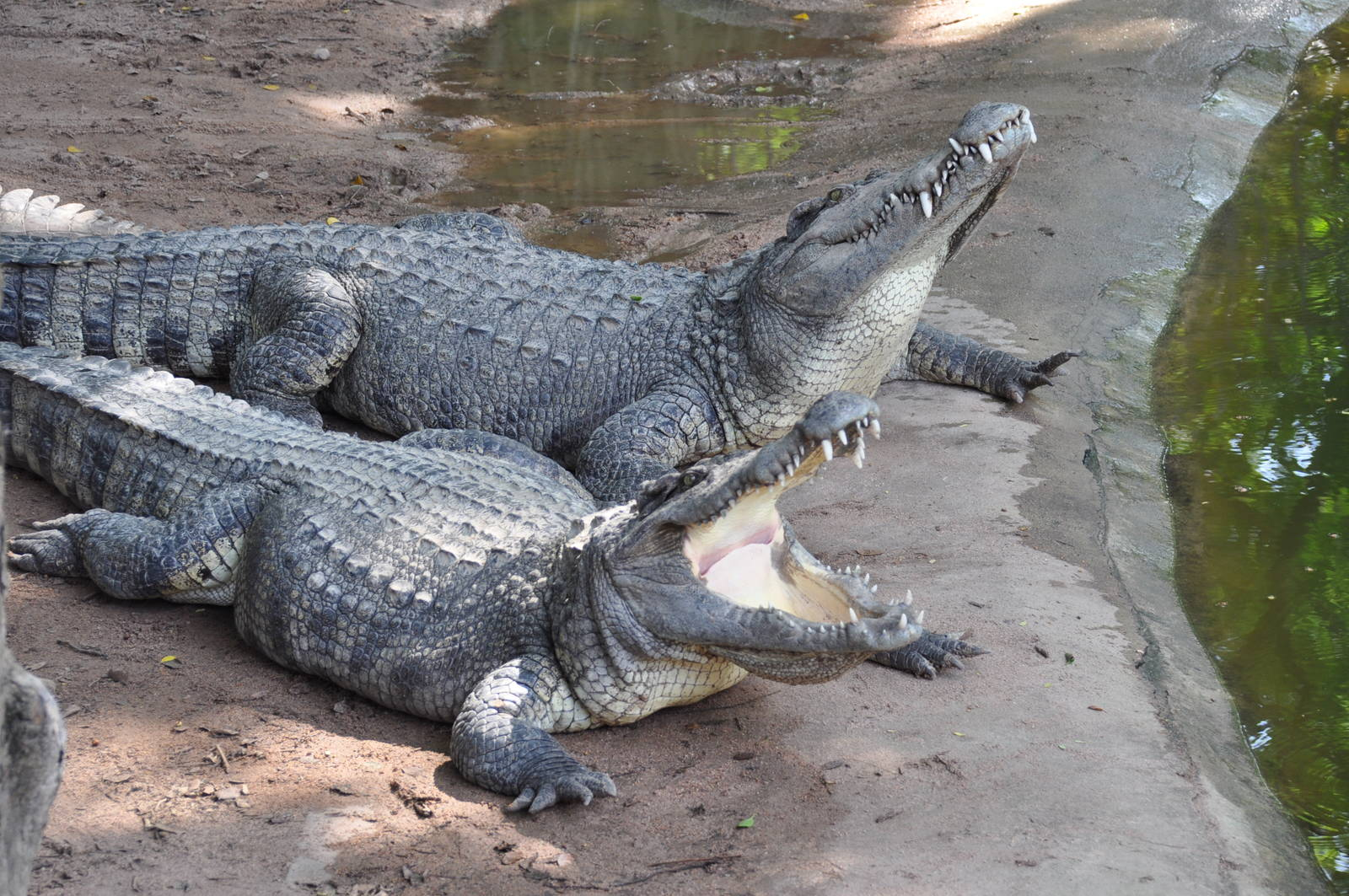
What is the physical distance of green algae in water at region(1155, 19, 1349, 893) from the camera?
4.36 metres

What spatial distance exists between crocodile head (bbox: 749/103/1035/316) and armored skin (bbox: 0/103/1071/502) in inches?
0.5

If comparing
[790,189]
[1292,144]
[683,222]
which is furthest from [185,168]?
[1292,144]

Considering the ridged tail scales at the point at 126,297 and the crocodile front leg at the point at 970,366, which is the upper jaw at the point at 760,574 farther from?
the ridged tail scales at the point at 126,297

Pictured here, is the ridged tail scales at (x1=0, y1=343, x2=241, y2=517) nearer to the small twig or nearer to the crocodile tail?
the small twig

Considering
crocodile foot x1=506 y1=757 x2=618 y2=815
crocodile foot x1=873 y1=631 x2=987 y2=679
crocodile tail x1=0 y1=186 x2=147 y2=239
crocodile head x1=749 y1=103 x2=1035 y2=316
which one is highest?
crocodile head x1=749 y1=103 x2=1035 y2=316

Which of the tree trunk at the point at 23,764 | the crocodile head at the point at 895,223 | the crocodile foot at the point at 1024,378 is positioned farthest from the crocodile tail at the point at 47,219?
the tree trunk at the point at 23,764

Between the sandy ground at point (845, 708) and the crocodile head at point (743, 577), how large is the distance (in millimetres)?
406

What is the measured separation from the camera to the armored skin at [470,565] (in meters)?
3.32

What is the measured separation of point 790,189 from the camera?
8.91m

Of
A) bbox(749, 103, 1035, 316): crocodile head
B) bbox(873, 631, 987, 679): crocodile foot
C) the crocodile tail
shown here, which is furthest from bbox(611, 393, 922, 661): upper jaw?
the crocodile tail

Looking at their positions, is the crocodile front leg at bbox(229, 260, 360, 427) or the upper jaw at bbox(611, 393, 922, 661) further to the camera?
the crocodile front leg at bbox(229, 260, 360, 427)

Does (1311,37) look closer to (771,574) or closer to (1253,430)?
(1253,430)

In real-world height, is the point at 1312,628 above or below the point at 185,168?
below

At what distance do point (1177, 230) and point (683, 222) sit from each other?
Result: 337cm
